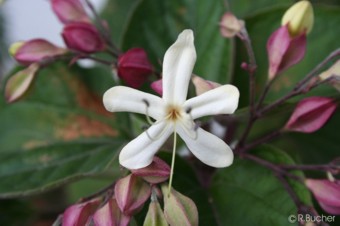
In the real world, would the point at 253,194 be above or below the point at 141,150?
below

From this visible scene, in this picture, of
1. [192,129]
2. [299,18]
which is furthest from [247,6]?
[192,129]


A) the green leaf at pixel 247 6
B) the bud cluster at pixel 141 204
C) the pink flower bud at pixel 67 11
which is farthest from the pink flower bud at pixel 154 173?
the green leaf at pixel 247 6

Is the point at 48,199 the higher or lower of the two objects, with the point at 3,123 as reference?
lower

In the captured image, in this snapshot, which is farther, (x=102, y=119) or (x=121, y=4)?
(x=121, y=4)

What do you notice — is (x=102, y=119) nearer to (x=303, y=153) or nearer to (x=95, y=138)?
(x=95, y=138)

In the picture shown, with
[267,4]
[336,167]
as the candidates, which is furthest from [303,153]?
[336,167]

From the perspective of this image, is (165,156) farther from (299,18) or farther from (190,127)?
(299,18)

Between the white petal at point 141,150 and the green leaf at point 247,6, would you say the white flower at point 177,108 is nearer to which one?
the white petal at point 141,150
